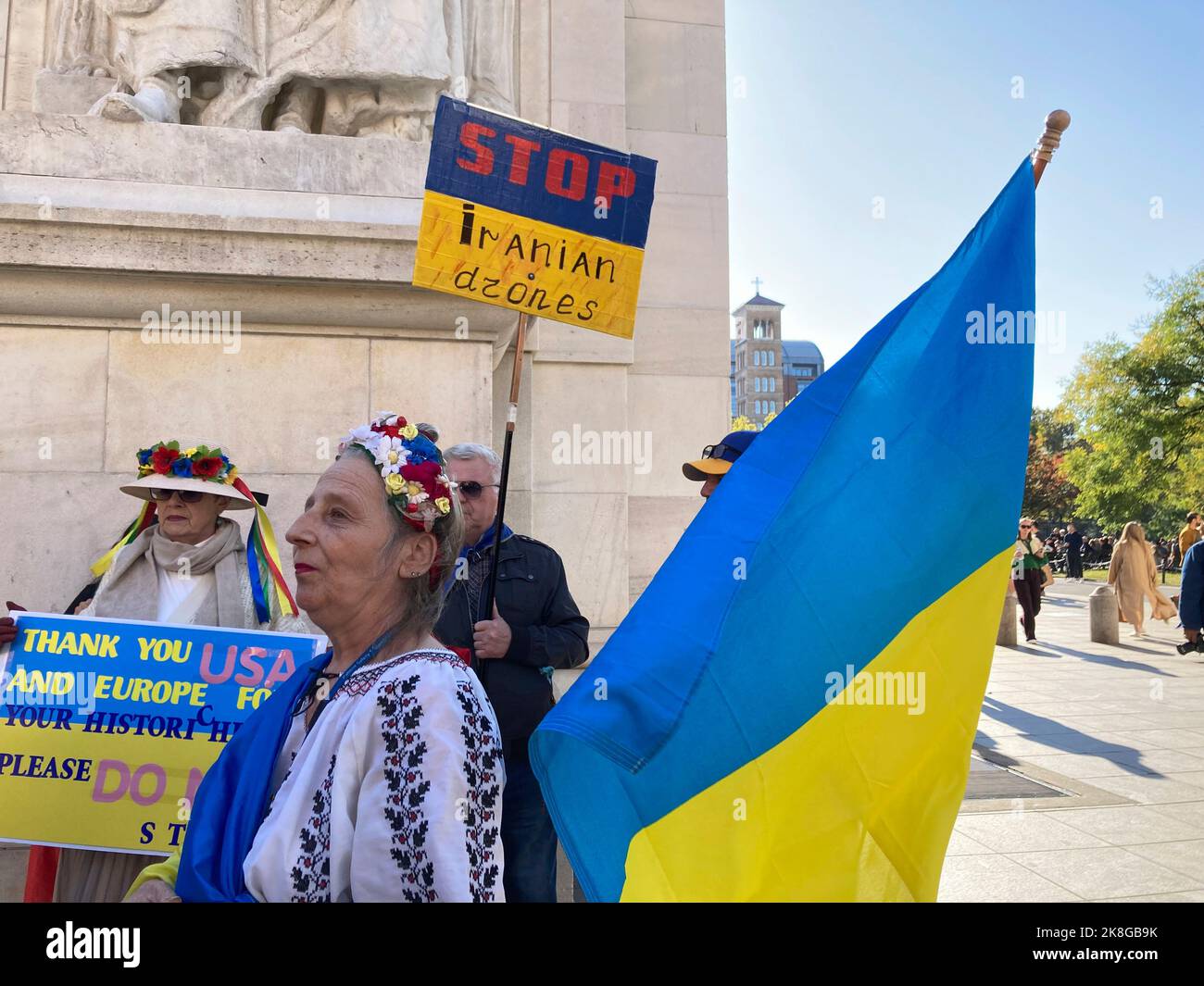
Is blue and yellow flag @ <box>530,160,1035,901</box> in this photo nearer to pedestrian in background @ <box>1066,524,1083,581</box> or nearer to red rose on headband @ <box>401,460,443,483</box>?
red rose on headband @ <box>401,460,443,483</box>

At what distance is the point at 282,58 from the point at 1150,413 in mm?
43900

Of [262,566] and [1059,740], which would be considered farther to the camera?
[1059,740]

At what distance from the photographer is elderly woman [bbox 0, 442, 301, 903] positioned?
12.4ft

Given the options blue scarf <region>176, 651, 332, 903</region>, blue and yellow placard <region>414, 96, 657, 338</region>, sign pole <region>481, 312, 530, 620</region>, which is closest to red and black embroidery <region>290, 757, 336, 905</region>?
blue scarf <region>176, 651, 332, 903</region>

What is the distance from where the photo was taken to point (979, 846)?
5777mm

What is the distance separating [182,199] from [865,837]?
13.8 feet

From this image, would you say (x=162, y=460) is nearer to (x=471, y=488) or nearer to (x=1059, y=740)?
(x=471, y=488)

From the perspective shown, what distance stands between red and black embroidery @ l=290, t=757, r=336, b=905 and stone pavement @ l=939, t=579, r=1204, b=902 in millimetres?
3878

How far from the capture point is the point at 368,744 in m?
1.89

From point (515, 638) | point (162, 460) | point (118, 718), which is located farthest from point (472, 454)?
point (118, 718)
